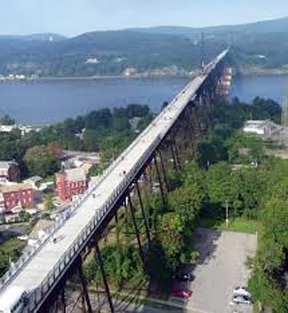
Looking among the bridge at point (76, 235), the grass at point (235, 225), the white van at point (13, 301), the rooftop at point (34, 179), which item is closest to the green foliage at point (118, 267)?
the bridge at point (76, 235)

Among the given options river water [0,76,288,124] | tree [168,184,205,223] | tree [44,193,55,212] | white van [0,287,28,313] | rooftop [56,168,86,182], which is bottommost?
river water [0,76,288,124]

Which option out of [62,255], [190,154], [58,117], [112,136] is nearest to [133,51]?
[58,117]

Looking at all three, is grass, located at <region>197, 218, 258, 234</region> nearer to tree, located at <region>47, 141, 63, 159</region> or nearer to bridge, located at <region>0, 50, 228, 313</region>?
bridge, located at <region>0, 50, 228, 313</region>

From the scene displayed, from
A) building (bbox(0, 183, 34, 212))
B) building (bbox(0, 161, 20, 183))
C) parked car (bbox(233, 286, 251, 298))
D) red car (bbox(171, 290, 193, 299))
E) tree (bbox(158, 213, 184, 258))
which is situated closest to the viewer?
parked car (bbox(233, 286, 251, 298))

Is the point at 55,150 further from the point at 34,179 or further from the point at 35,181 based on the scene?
the point at 35,181

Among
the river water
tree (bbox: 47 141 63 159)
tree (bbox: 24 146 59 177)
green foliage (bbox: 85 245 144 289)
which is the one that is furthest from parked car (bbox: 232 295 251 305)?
the river water

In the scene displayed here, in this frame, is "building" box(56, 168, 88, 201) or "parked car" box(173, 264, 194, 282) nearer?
"parked car" box(173, 264, 194, 282)
